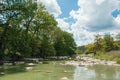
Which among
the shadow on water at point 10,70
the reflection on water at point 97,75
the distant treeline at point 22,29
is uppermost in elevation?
the distant treeline at point 22,29

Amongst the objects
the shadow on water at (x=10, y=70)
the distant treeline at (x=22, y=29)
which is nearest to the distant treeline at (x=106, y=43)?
the distant treeline at (x=22, y=29)

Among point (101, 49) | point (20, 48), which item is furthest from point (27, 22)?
point (101, 49)

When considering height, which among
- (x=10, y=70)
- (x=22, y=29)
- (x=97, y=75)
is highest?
(x=22, y=29)

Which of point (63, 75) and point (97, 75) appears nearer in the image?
point (63, 75)

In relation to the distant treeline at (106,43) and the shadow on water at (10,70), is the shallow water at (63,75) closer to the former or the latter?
the shadow on water at (10,70)

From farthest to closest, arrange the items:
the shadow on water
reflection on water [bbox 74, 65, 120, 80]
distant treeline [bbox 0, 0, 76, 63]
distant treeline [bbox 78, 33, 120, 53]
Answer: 1. distant treeline [bbox 78, 33, 120, 53]
2. distant treeline [bbox 0, 0, 76, 63]
3. the shadow on water
4. reflection on water [bbox 74, 65, 120, 80]

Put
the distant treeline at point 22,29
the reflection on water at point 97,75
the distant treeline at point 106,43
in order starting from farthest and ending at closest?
the distant treeline at point 106,43, the distant treeline at point 22,29, the reflection on water at point 97,75

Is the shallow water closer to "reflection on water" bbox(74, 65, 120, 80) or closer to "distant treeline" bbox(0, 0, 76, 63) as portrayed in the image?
"reflection on water" bbox(74, 65, 120, 80)

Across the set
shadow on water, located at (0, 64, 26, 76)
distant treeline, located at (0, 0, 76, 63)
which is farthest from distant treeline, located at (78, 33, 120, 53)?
shadow on water, located at (0, 64, 26, 76)

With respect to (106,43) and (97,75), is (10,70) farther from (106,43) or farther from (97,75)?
(106,43)

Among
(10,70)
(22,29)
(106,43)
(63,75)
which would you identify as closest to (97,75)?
(63,75)

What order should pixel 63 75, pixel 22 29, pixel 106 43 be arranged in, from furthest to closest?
pixel 106 43 → pixel 22 29 → pixel 63 75

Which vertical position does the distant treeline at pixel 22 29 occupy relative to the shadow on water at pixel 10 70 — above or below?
above

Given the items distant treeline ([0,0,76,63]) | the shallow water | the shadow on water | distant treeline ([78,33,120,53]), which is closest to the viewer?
the shallow water
